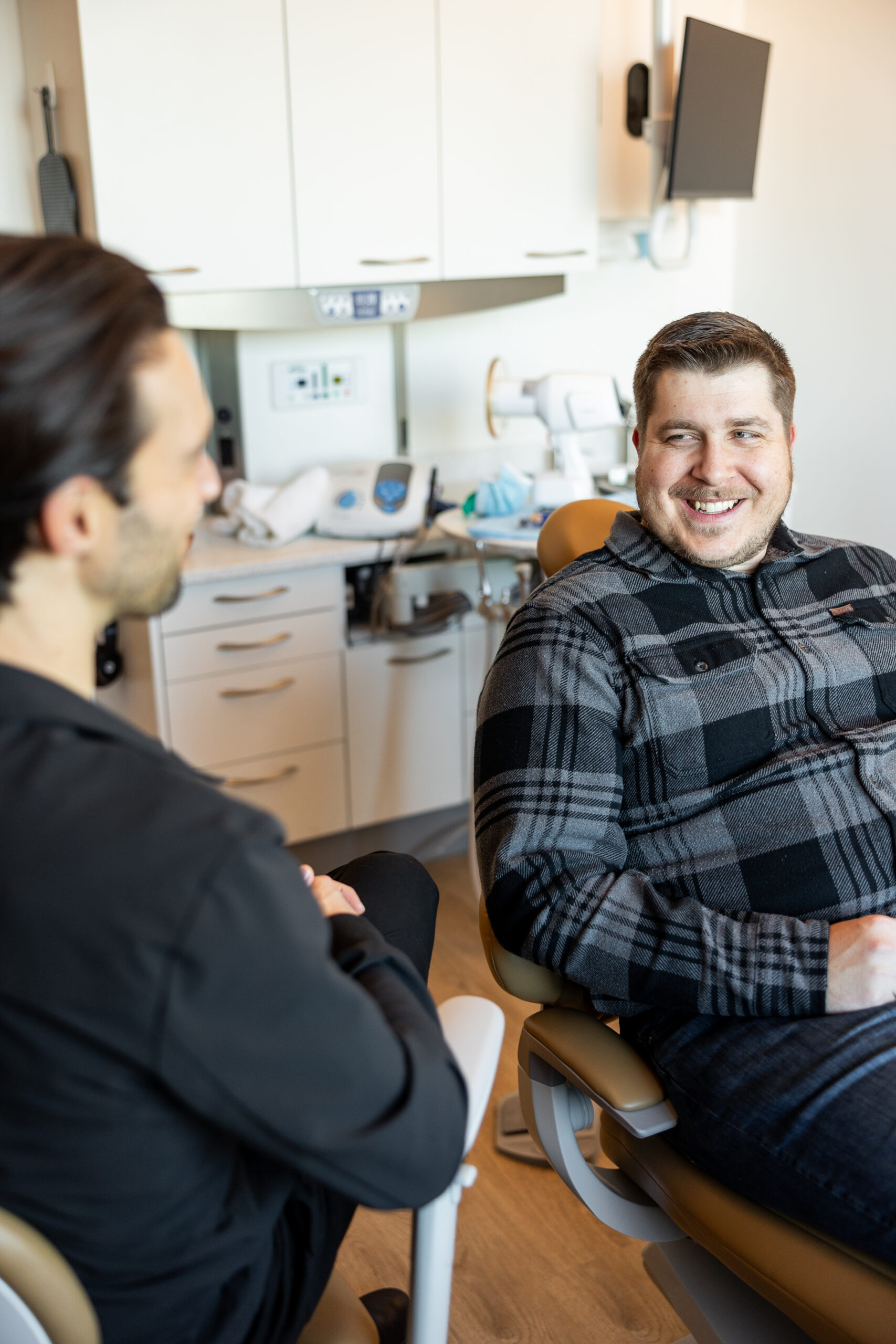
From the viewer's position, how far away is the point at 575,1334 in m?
1.61

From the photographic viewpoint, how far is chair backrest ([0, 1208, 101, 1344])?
0.69m

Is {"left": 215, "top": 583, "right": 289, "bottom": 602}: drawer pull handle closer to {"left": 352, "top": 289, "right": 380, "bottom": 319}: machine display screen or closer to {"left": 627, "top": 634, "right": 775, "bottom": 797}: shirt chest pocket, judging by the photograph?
{"left": 352, "top": 289, "right": 380, "bottom": 319}: machine display screen

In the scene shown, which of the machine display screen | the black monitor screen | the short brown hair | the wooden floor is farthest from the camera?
the black monitor screen

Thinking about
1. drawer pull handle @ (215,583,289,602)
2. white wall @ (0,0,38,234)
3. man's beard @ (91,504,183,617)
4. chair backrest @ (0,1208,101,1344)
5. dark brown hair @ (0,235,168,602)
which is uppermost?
white wall @ (0,0,38,234)

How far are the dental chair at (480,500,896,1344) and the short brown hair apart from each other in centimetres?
73

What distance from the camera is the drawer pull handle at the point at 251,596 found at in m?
2.57

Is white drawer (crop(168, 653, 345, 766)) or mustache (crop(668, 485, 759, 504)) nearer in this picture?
mustache (crop(668, 485, 759, 504))

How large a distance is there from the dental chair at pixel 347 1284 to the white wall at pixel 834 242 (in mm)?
2634

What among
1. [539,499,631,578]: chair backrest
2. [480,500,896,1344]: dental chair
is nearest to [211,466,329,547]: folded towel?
[539,499,631,578]: chair backrest

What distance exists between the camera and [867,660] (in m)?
1.52

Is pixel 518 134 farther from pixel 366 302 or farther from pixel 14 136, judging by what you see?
pixel 14 136

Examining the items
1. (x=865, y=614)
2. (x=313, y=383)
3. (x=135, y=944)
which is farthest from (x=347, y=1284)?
(x=313, y=383)

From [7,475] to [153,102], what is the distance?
6.53 feet

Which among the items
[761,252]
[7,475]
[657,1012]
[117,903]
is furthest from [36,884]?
[761,252]
